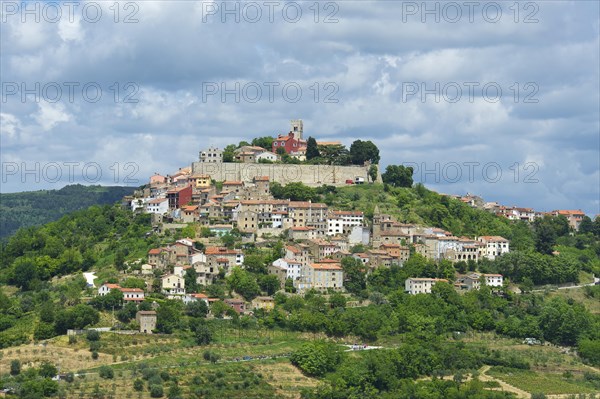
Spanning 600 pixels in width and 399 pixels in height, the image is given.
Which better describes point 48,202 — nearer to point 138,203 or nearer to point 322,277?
point 138,203

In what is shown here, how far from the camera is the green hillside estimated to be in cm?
14625

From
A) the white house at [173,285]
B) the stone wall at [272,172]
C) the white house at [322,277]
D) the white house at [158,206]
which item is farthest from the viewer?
the stone wall at [272,172]

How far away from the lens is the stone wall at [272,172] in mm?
84125

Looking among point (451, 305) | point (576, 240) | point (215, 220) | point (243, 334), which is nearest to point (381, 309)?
point (451, 305)

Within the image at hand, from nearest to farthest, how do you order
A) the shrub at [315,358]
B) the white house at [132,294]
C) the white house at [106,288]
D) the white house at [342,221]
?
the shrub at [315,358] < the white house at [132,294] < the white house at [106,288] < the white house at [342,221]

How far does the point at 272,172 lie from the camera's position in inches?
3327

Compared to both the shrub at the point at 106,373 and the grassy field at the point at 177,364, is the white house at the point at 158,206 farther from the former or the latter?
the shrub at the point at 106,373

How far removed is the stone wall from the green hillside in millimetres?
63592

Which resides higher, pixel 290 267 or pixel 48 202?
pixel 48 202

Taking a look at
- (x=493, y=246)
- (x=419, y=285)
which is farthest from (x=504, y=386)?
(x=493, y=246)

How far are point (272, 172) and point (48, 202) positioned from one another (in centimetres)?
7872

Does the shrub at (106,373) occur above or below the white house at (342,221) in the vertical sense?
below

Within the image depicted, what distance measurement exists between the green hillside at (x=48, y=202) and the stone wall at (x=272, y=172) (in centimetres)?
6359

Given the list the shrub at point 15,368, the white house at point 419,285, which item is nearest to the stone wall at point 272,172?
the white house at point 419,285
